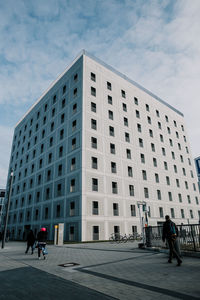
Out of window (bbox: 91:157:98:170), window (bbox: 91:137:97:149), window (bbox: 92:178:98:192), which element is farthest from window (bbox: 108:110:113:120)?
window (bbox: 92:178:98:192)

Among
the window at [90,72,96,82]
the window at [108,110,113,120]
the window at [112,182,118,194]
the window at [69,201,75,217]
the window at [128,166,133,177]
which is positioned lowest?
the window at [69,201,75,217]

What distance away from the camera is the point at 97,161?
1013 inches

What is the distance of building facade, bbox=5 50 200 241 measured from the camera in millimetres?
24438

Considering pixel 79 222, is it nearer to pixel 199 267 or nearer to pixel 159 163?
pixel 199 267

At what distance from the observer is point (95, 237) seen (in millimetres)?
22656

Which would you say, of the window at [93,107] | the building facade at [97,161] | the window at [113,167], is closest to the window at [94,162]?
the building facade at [97,161]

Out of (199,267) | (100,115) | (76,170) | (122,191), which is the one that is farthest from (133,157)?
(199,267)

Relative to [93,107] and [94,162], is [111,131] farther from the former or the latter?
[94,162]

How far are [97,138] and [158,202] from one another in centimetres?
1435

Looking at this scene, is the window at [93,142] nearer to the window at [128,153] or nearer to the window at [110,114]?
the window at [110,114]

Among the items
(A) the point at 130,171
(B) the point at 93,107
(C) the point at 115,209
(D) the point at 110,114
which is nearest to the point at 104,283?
(C) the point at 115,209

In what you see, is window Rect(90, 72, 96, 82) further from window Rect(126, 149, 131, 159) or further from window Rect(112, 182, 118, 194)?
window Rect(112, 182, 118, 194)

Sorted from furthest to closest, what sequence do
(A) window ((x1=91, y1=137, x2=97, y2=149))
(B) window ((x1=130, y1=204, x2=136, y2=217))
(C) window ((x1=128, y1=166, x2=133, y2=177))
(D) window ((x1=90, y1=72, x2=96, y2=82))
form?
(D) window ((x1=90, y1=72, x2=96, y2=82)) < (C) window ((x1=128, y1=166, x2=133, y2=177)) < (B) window ((x1=130, y1=204, x2=136, y2=217)) < (A) window ((x1=91, y1=137, x2=97, y2=149))

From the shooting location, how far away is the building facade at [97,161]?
80.2ft
